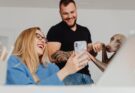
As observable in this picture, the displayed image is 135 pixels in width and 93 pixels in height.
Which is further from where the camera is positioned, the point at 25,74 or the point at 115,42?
the point at 115,42

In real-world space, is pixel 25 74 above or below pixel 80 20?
below

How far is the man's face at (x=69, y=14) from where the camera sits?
122 cm

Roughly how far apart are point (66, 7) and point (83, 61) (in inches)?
9.4

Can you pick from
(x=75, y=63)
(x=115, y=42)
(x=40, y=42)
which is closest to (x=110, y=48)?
(x=115, y=42)

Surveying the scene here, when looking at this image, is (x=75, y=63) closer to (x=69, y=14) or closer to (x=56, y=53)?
(x=56, y=53)

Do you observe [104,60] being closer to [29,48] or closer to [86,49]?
[86,49]

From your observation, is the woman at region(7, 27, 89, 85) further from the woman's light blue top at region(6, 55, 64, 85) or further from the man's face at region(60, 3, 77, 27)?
the man's face at region(60, 3, 77, 27)

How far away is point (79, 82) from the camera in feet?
3.77

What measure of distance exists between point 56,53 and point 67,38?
0.08m

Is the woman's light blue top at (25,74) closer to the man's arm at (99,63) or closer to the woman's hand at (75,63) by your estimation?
the woman's hand at (75,63)

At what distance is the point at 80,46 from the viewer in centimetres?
118

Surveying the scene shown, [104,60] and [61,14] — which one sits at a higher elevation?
[61,14]

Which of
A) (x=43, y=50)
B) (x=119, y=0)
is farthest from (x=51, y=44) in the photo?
(x=119, y=0)

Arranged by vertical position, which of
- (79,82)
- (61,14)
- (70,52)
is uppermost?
(61,14)
